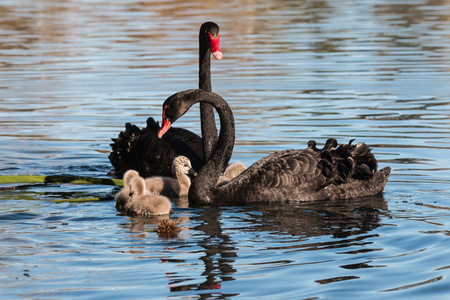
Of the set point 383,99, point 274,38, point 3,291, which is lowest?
point 3,291

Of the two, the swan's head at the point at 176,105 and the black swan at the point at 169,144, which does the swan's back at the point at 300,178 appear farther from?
the black swan at the point at 169,144

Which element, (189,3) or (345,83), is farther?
(189,3)

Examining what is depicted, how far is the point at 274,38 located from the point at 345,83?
809cm

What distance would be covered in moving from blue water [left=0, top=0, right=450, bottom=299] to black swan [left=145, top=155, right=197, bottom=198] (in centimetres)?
24

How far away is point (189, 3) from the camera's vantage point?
116 ft

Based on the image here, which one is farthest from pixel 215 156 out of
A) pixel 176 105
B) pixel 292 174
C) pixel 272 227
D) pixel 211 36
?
pixel 272 227

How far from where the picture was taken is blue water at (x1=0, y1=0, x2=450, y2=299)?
530 cm

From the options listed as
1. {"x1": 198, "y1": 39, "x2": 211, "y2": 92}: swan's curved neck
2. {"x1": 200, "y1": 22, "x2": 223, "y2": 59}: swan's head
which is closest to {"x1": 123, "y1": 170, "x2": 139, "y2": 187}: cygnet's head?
{"x1": 200, "y1": 22, "x2": 223, "y2": 59}: swan's head

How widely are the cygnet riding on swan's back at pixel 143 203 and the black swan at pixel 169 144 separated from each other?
61.9 inches

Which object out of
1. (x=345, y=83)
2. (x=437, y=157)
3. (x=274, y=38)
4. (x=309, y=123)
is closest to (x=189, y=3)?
(x=274, y=38)

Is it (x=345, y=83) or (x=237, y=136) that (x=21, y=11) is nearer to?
(x=345, y=83)

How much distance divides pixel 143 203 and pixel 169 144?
1.94 m

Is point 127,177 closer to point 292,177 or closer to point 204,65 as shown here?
point 292,177

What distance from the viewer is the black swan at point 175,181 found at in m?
8.16
